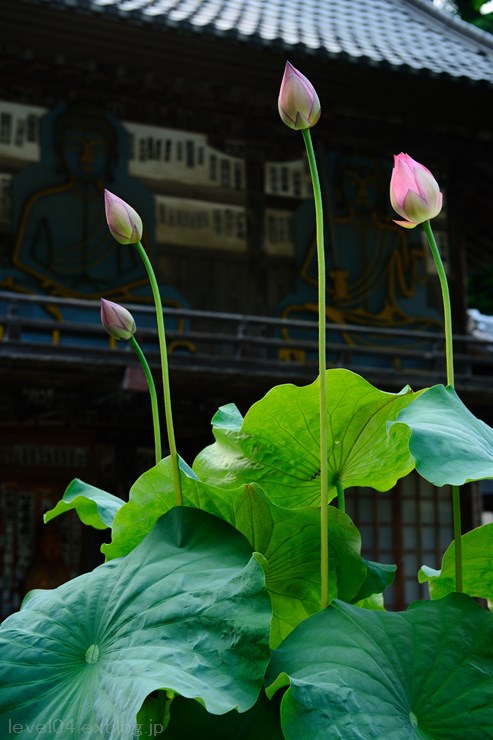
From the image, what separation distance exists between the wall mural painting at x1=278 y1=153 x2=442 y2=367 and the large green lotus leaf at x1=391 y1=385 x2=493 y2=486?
561cm

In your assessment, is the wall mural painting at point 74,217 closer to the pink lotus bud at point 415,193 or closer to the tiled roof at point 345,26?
the tiled roof at point 345,26

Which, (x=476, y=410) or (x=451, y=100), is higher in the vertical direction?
(x=451, y=100)

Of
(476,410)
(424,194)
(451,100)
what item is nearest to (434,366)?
(476,410)

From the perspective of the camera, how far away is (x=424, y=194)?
0.79 meters

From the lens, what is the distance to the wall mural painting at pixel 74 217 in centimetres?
588

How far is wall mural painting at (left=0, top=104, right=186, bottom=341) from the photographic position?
588cm

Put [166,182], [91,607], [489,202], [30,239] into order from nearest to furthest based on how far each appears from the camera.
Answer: [91,607] → [30,239] → [166,182] → [489,202]

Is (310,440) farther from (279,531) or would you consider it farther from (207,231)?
(207,231)

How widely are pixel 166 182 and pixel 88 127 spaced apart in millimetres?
658

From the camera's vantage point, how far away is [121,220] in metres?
0.86

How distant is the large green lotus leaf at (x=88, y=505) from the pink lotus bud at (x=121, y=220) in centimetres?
31

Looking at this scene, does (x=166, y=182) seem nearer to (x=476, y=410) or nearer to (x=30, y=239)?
(x=30, y=239)

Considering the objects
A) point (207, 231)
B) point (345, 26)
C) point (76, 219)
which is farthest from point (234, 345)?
point (345, 26)

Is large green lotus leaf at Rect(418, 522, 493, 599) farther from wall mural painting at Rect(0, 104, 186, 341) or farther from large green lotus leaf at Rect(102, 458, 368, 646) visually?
wall mural painting at Rect(0, 104, 186, 341)
